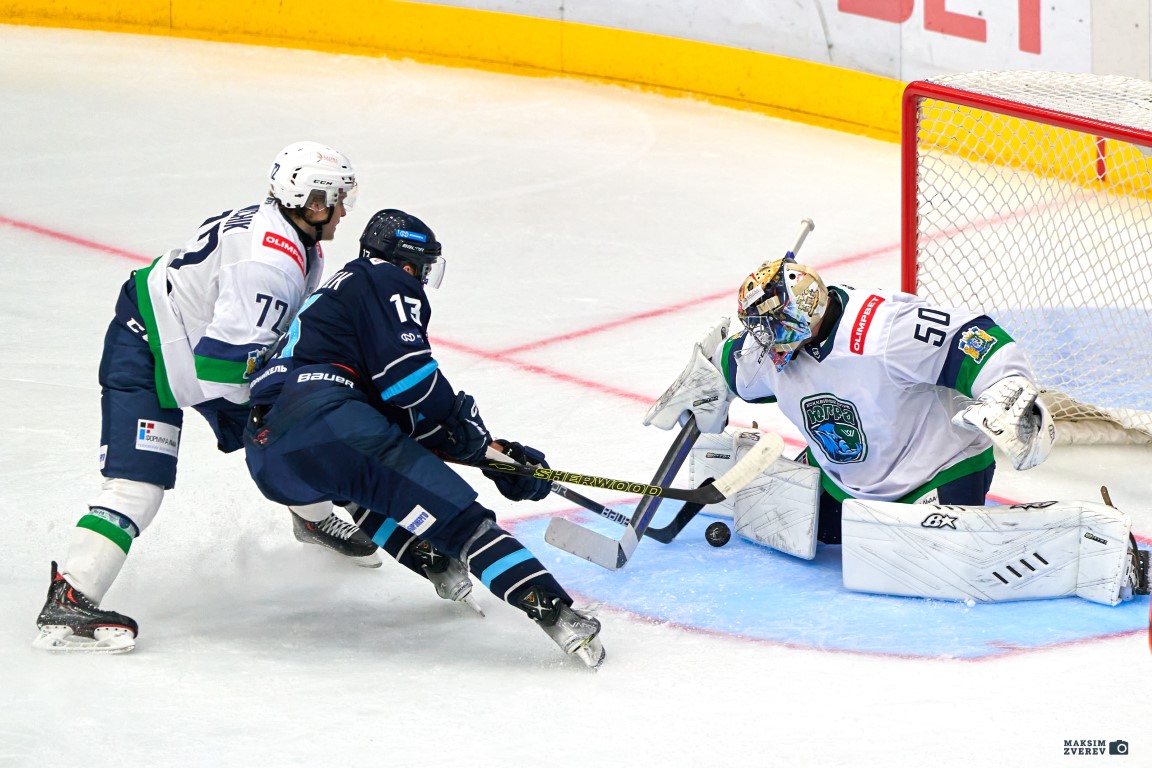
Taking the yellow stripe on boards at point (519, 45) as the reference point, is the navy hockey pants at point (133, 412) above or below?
below

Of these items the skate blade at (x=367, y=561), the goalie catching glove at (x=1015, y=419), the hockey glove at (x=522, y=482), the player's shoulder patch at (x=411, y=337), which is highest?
the player's shoulder patch at (x=411, y=337)

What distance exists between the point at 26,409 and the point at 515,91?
3972 mm

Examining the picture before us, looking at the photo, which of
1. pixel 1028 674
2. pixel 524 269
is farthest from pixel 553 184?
pixel 1028 674

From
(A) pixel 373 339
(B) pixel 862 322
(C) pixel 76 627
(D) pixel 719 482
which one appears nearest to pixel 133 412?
(C) pixel 76 627

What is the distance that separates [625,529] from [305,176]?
111 centimetres

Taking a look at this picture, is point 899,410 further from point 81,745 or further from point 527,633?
point 81,745

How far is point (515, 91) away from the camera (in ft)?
27.7

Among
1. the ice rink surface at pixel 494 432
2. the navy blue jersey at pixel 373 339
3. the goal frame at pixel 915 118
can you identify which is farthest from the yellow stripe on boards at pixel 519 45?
the navy blue jersey at pixel 373 339

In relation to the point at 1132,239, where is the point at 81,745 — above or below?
below

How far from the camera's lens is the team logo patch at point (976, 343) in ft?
12.0

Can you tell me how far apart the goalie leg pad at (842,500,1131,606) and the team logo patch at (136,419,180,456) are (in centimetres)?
147

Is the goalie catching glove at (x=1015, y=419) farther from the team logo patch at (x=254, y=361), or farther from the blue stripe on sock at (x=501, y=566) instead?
the team logo patch at (x=254, y=361)

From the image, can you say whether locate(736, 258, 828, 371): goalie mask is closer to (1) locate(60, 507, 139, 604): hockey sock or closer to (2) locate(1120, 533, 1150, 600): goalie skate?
(2) locate(1120, 533, 1150, 600): goalie skate

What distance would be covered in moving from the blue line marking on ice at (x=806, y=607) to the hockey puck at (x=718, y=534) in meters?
0.02
